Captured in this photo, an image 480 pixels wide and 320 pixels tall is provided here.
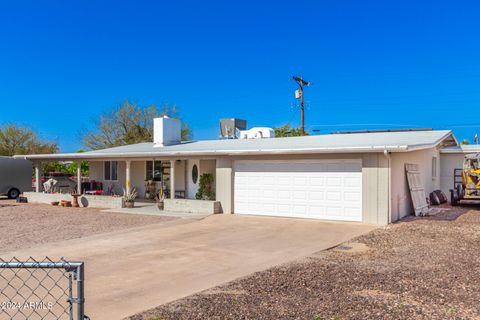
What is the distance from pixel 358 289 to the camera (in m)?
5.86

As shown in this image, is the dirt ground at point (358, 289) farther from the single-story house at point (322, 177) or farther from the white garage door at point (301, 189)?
the white garage door at point (301, 189)

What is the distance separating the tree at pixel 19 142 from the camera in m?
38.7

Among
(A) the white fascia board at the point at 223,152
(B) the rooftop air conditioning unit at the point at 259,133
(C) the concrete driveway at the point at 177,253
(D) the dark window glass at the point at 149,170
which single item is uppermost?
(B) the rooftop air conditioning unit at the point at 259,133

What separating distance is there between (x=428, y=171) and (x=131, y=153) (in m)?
13.1

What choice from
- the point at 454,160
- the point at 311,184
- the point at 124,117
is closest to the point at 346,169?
the point at 311,184

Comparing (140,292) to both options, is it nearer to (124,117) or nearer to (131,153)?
(131,153)

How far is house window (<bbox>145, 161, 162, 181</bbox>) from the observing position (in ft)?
70.3

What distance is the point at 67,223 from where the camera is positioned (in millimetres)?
13484

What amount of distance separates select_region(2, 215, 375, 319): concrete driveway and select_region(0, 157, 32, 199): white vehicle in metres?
15.9

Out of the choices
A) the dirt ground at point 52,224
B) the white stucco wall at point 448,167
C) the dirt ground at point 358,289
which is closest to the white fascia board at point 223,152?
the dirt ground at point 52,224

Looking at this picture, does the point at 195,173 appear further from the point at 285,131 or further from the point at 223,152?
the point at 285,131

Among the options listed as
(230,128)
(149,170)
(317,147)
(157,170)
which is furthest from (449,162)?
(149,170)

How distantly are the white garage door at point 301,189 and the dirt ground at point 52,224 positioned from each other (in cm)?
314

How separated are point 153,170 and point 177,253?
43.9 ft
